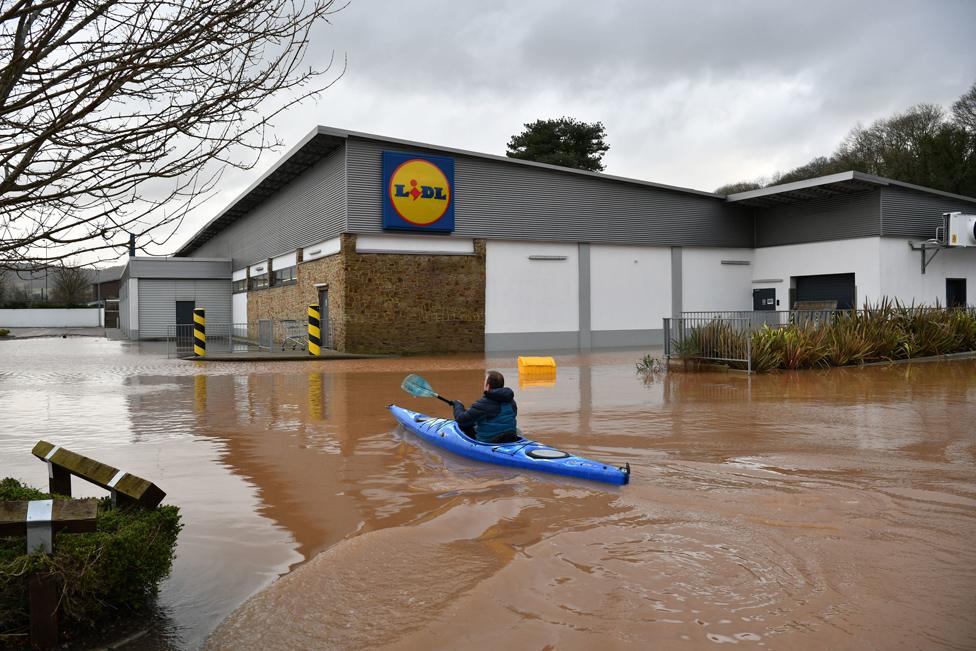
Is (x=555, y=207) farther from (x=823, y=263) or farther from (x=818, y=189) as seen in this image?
(x=823, y=263)

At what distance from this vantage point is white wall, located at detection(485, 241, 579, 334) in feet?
87.5

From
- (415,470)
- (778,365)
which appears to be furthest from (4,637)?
(778,365)

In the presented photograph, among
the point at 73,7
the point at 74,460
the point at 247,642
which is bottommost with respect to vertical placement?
the point at 247,642

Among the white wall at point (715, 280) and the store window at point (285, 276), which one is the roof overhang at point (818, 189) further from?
the store window at point (285, 276)

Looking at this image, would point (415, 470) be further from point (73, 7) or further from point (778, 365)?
point (778, 365)

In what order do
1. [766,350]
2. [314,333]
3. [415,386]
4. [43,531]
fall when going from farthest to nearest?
1. [314,333]
2. [766,350]
3. [415,386]
4. [43,531]

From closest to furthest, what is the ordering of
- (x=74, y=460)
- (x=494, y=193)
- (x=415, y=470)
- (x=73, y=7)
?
(x=73, y=7), (x=74, y=460), (x=415, y=470), (x=494, y=193)

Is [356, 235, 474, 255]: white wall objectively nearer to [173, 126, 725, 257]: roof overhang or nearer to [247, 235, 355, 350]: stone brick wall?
[247, 235, 355, 350]: stone brick wall

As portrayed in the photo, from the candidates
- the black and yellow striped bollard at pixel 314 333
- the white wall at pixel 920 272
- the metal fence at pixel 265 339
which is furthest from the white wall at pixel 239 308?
the white wall at pixel 920 272

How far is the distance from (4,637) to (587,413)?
871 centimetres

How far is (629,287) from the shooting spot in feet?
96.2

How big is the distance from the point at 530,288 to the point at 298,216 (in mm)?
8853

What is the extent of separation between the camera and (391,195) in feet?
79.9

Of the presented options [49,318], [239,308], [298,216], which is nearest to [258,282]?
[239,308]
